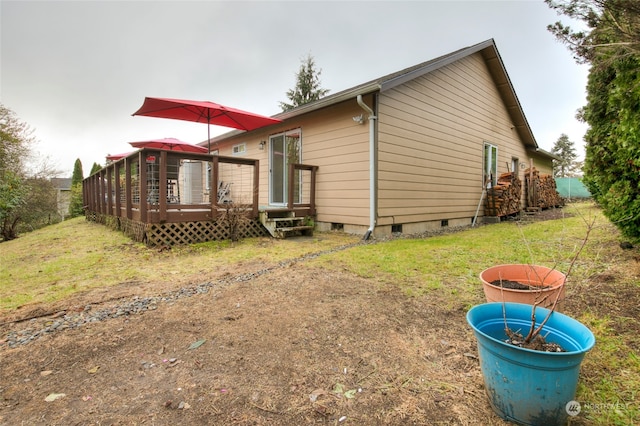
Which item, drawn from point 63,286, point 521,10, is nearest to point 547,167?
point 521,10

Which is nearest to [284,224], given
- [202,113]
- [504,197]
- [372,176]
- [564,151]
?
[372,176]

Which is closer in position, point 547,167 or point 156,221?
point 156,221

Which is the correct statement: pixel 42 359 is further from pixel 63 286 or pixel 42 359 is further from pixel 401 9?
pixel 401 9

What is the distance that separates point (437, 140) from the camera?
8133 millimetres

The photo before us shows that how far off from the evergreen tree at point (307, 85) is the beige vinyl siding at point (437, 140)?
15996 mm

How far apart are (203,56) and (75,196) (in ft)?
40.9

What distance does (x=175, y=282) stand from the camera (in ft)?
12.3

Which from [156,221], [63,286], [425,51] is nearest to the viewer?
[63,286]

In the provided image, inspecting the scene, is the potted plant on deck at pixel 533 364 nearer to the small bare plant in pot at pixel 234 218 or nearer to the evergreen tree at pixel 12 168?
the small bare plant in pot at pixel 234 218

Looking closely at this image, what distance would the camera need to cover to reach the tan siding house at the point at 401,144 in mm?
6547

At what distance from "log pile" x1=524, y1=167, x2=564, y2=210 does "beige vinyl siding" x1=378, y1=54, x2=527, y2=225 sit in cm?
235

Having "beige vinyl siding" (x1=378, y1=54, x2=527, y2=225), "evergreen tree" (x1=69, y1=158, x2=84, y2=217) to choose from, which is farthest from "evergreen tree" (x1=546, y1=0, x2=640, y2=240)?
"evergreen tree" (x1=69, y1=158, x2=84, y2=217)

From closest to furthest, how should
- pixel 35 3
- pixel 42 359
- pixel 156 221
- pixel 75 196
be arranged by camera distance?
pixel 42 359 < pixel 156 221 < pixel 35 3 < pixel 75 196

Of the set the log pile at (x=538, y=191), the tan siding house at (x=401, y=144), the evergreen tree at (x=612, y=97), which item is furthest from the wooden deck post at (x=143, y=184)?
the log pile at (x=538, y=191)
